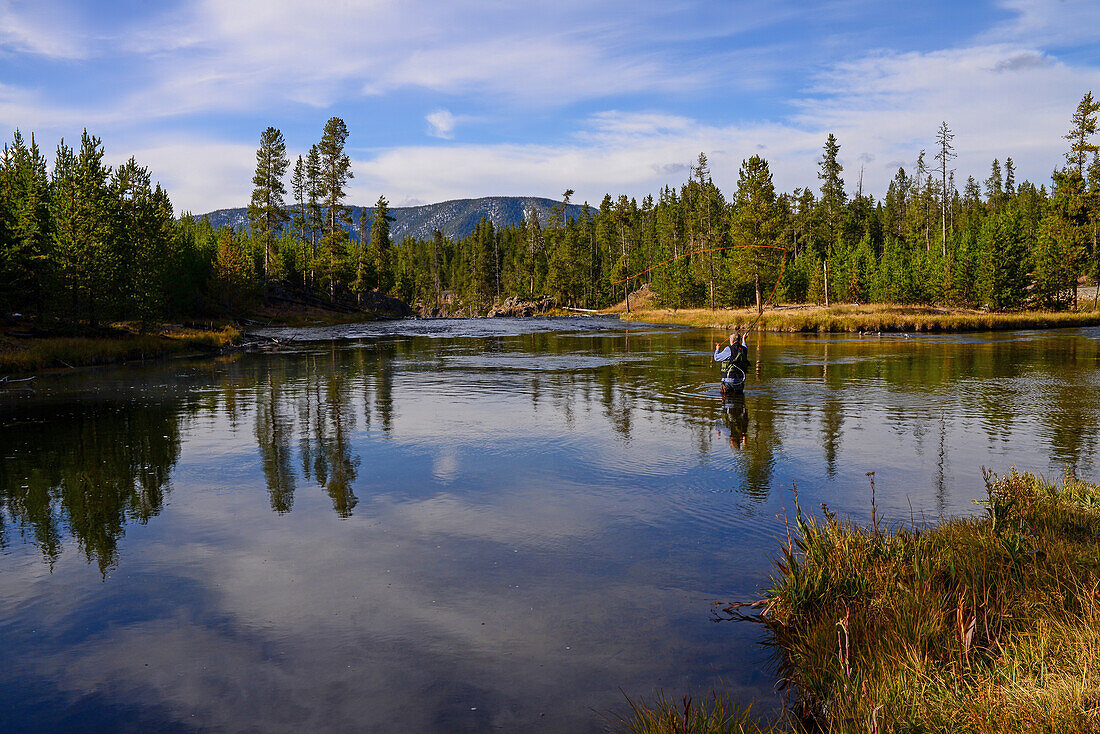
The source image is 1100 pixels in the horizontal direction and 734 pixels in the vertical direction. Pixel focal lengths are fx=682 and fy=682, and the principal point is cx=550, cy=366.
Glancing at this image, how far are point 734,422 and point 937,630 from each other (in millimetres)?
12082

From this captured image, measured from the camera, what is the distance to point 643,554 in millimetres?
8719

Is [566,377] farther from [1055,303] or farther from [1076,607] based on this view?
[1055,303]

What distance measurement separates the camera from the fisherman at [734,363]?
2103cm

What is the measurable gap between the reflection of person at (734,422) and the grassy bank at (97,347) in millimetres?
30009

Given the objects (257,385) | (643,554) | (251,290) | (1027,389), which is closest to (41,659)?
(643,554)

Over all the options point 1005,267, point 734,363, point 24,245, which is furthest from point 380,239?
point 734,363

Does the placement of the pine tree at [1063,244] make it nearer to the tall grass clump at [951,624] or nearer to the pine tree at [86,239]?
the tall grass clump at [951,624]

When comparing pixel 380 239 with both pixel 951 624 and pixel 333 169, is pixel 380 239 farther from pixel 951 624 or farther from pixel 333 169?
pixel 951 624

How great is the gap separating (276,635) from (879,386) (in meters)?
22.1

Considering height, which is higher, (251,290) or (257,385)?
(251,290)

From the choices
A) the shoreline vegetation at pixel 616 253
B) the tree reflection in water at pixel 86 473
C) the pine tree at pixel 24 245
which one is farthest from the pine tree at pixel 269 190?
the tree reflection in water at pixel 86 473

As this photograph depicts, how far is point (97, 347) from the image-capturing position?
3538cm

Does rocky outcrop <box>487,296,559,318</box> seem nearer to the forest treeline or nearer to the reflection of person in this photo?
the forest treeline

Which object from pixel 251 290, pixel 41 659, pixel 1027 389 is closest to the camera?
pixel 41 659
